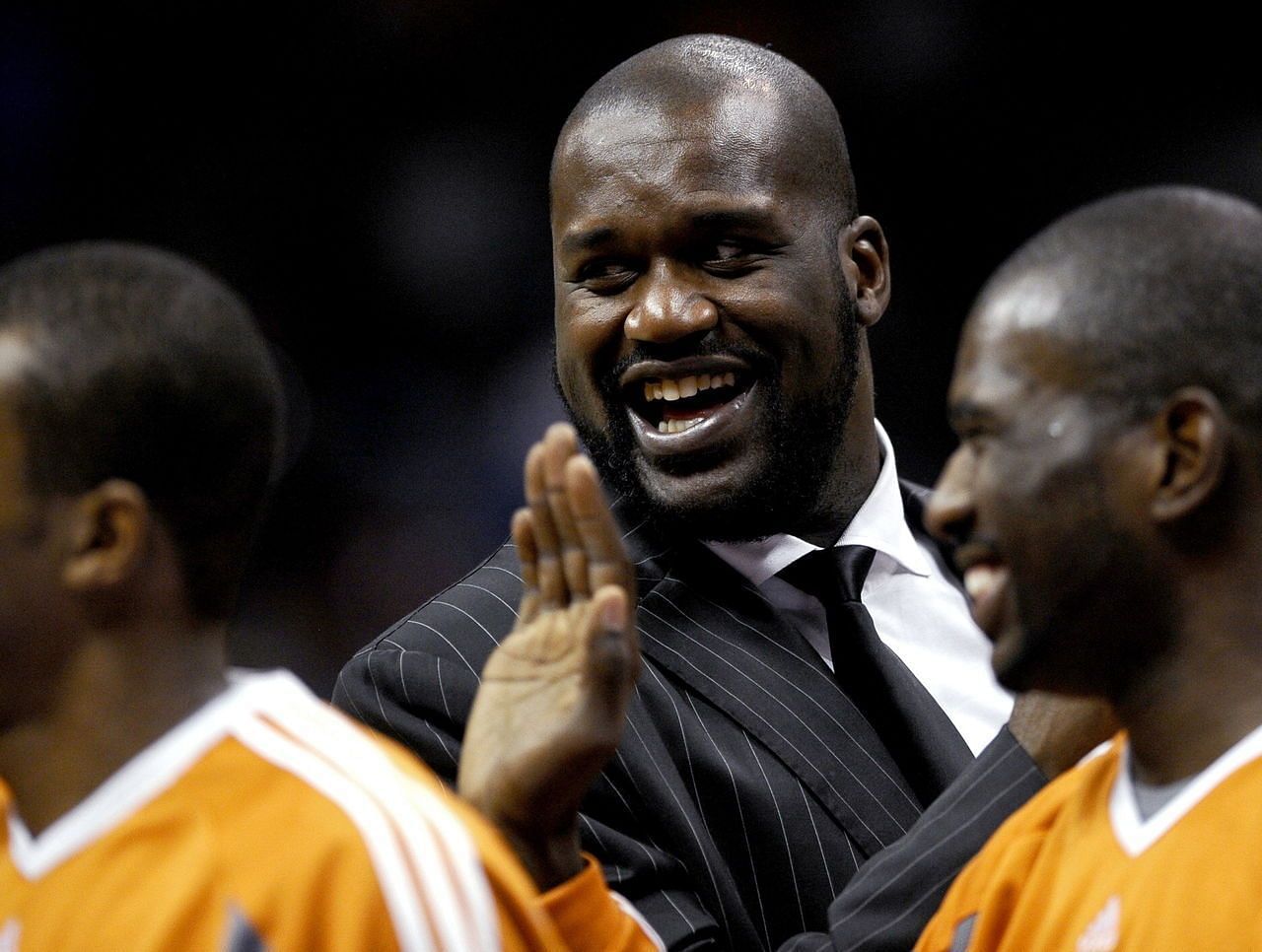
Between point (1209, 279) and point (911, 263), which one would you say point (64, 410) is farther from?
point (911, 263)

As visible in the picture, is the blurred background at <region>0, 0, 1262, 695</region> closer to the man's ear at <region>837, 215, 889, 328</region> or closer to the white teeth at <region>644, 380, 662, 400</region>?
the man's ear at <region>837, 215, 889, 328</region>

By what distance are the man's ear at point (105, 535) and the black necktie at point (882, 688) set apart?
1.19 meters

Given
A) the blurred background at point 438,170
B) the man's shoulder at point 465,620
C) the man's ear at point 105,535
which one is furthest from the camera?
the blurred background at point 438,170

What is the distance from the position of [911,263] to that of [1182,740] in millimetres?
3549

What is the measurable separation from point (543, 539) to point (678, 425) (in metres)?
0.76

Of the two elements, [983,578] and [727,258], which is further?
[727,258]

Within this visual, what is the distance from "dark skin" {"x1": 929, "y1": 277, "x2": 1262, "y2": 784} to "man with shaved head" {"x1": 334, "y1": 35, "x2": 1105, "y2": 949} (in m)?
0.73

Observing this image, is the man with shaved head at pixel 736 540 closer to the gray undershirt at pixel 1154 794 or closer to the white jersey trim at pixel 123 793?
the gray undershirt at pixel 1154 794

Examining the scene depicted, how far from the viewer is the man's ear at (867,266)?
275 cm

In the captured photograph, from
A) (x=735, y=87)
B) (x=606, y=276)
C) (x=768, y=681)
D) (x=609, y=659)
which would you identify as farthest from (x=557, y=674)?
(x=735, y=87)

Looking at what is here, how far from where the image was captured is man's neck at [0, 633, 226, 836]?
1.45m

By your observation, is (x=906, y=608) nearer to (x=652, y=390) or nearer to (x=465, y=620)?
(x=652, y=390)

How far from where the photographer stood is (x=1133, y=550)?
151 cm

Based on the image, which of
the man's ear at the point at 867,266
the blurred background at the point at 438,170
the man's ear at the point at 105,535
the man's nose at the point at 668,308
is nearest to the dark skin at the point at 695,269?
the man's nose at the point at 668,308
